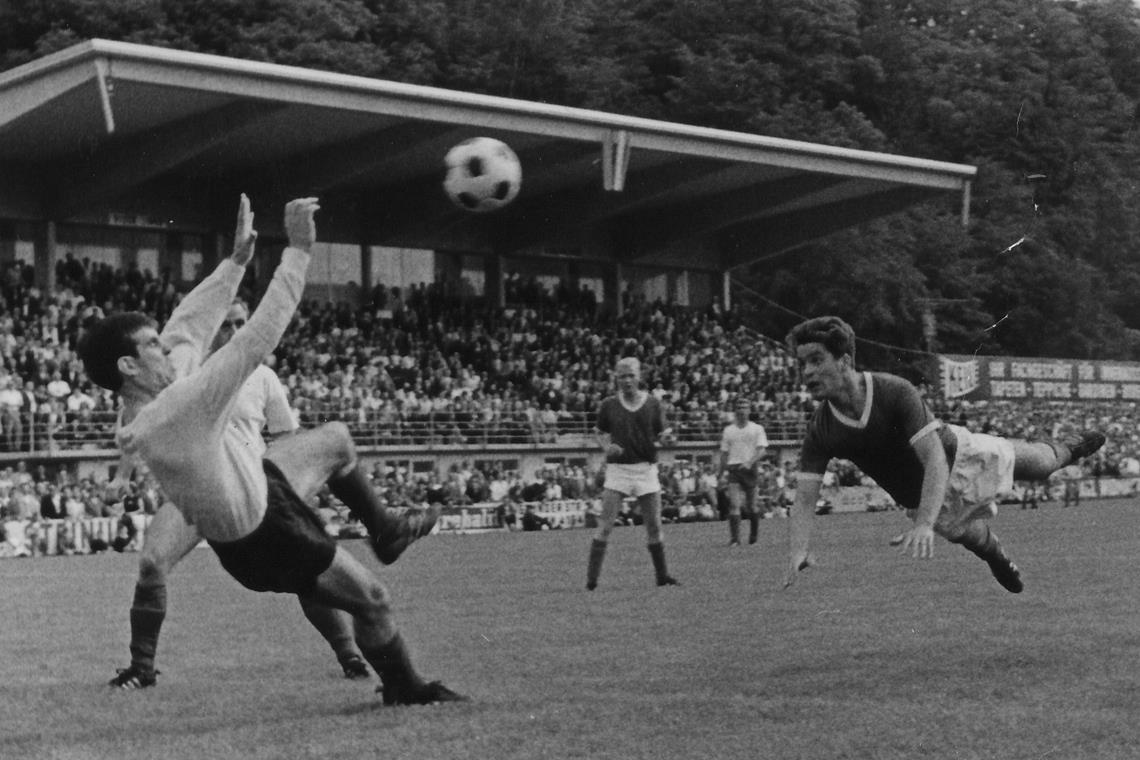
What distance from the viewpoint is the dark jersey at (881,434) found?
8773 millimetres

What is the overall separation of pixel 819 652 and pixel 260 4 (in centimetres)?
4383

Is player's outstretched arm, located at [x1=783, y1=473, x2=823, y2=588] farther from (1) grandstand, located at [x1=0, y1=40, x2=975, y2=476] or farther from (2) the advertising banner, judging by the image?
(2) the advertising banner

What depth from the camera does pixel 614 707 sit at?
7465 mm

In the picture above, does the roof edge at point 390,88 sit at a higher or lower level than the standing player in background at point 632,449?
higher

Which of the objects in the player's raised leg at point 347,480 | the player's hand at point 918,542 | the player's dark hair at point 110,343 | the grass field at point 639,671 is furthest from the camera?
the player's hand at point 918,542

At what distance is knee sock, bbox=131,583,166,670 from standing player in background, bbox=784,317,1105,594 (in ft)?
10.5

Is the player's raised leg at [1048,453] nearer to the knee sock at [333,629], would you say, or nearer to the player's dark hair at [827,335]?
the player's dark hair at [827,335]

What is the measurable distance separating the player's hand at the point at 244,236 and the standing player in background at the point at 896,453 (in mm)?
2511

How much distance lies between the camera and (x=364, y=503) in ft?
26.1

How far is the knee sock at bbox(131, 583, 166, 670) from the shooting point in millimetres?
9016

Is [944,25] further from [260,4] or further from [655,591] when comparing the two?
[655,591]

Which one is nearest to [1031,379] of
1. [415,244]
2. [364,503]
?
[415,244]

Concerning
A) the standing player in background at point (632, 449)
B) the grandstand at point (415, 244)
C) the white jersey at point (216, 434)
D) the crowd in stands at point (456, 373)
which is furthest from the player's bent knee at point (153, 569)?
the grandstand at point (415, 244)

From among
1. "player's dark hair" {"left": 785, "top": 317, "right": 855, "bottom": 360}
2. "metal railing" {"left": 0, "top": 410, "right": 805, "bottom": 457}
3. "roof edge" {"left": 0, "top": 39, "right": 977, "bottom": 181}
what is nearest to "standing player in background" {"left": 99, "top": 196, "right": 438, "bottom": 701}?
"player's dark hair" {"left": 785, "top": 317, "right": 855, "bottom": 360}
